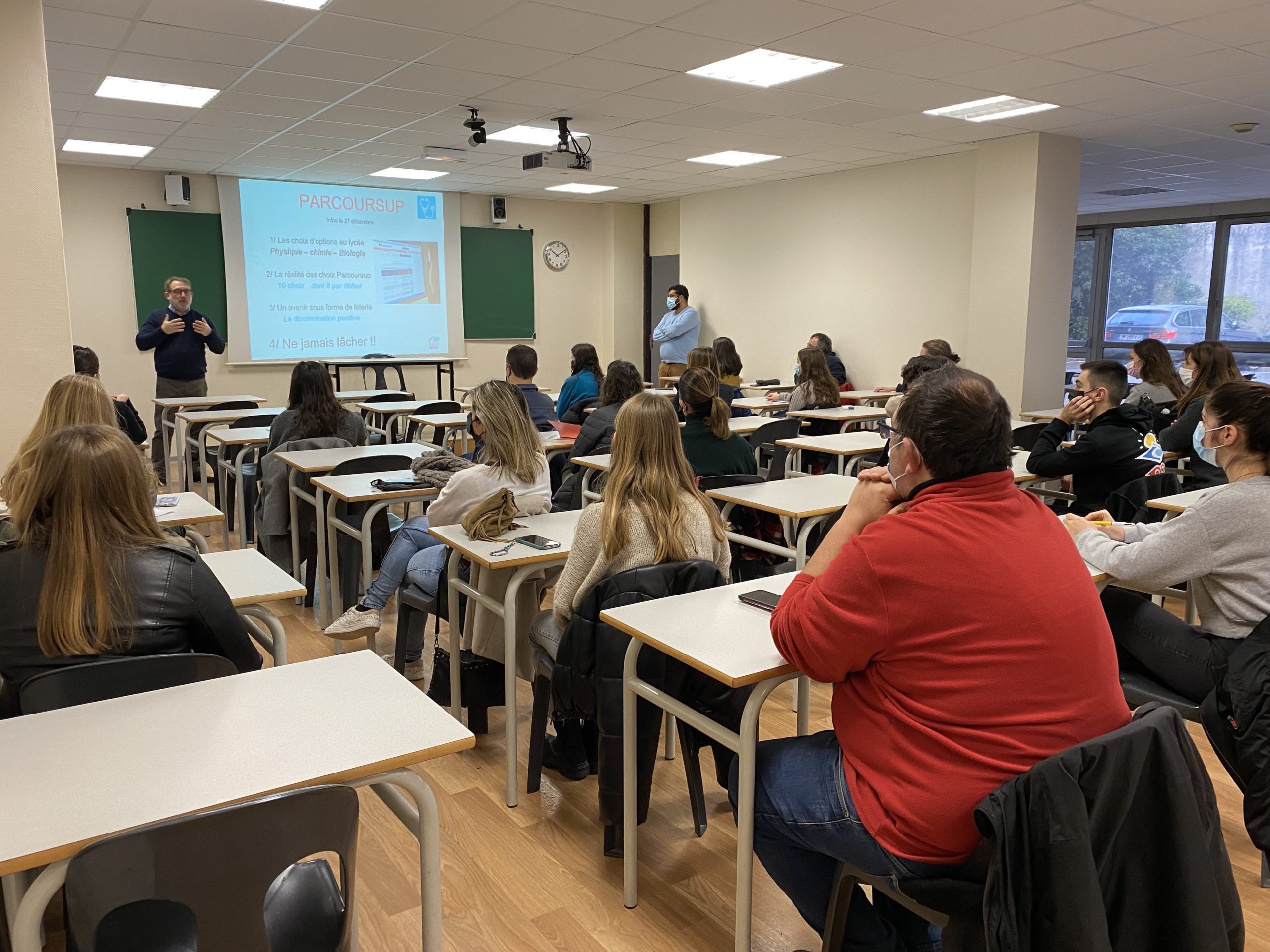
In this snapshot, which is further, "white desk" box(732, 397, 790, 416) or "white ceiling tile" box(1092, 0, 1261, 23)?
"white desk" box(732, 397, 790, 416)

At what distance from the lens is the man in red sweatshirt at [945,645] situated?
4.63 ft

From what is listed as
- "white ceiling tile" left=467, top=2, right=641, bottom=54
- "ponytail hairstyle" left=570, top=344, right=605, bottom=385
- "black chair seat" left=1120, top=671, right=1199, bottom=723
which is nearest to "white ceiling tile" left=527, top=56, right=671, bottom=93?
"white ceiling tile" left=467, top=2, right=641, bottom=54

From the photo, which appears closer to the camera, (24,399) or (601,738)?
(601,738)

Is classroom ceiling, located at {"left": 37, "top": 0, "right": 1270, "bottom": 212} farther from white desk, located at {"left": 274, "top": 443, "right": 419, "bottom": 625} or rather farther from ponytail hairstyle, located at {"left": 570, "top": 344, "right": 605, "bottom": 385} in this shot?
white desk, located at {"left": 274, "top": 443, "right": 419, "bottom": 625}

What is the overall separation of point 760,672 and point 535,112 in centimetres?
564

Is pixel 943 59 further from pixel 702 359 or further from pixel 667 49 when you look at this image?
pixel 702 359

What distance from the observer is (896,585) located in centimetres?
144

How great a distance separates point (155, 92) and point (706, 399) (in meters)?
4.56

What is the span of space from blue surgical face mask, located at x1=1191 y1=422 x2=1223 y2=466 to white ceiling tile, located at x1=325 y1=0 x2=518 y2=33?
3392mm

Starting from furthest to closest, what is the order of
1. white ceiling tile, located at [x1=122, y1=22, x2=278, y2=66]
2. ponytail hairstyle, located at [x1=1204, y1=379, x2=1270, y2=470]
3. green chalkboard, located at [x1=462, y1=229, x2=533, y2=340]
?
green chalkboard, located at [x1=462, y1=229, x2=533, y2=340]
white ceiling tile, located at [x1=122, y1=22, x2=278, y2=66]
ponytail hairstyle, located at [x1=1204, y1=379, x2=1270, y2=470]

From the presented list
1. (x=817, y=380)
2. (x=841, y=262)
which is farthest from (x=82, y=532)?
(x=841, y=262)

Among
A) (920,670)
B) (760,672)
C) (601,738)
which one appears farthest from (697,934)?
(920,670)

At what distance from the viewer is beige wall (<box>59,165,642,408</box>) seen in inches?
344

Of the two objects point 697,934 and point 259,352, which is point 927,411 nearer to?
point 697,934
